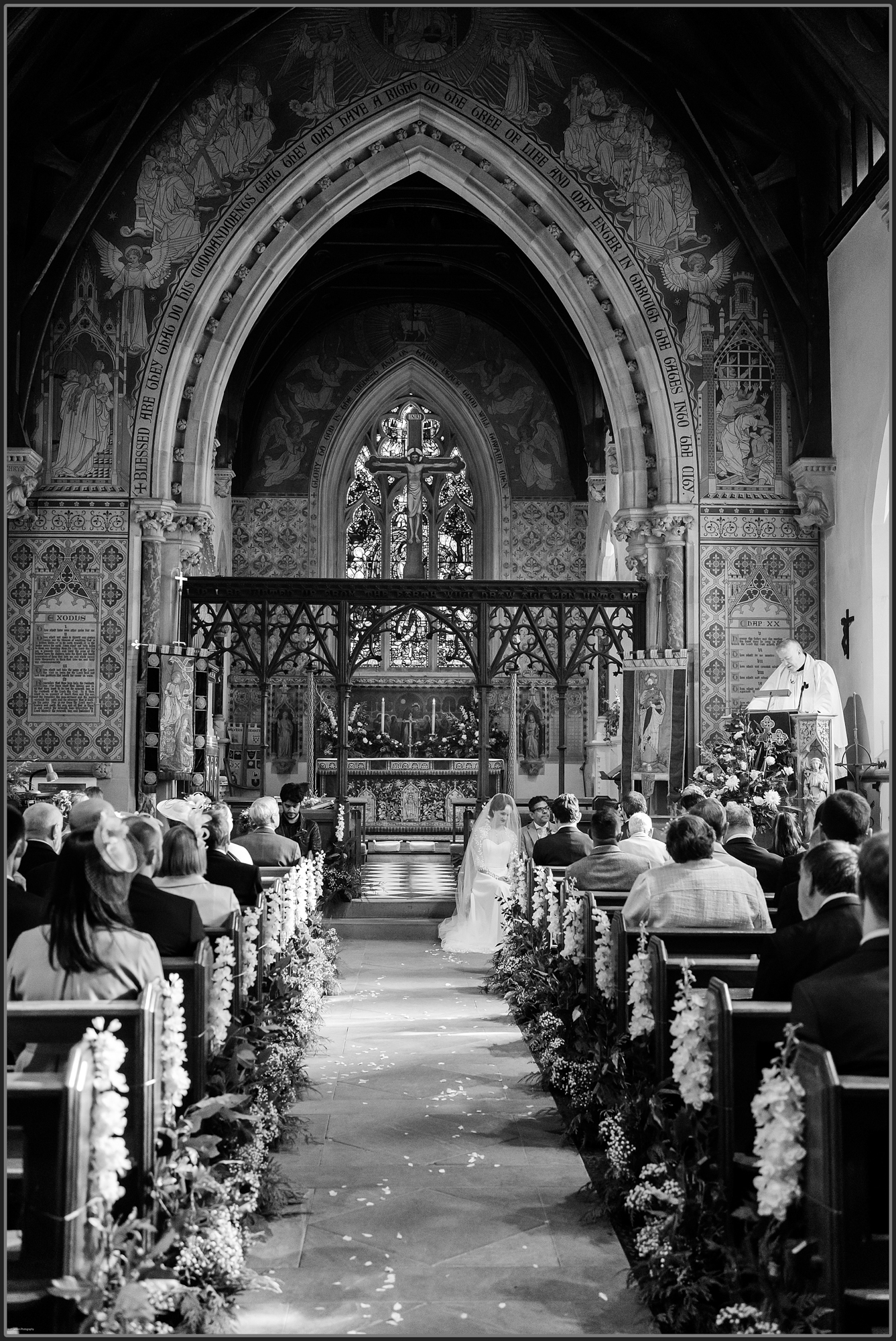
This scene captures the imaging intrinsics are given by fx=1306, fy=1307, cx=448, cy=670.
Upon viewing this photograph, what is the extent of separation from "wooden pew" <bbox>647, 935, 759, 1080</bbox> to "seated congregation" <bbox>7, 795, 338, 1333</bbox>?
160 cm

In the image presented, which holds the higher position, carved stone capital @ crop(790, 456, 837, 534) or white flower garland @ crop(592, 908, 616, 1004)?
carved stone capital @ crop(790, 456, 837, 534)

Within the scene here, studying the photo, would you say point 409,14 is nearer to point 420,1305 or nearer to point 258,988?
point 258,988

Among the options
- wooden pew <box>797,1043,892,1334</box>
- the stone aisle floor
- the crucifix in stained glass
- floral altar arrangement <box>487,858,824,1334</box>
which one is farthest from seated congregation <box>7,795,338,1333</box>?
the crucifix in stained glass

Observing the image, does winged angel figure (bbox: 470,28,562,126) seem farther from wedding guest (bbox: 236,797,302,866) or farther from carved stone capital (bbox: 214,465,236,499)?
wedding guest (bbox: 236,797,302,866)

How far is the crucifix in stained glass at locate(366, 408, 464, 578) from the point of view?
76.2 ft

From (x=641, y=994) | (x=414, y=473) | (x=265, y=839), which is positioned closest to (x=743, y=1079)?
(x=641, y=994)

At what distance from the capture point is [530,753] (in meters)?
21.9

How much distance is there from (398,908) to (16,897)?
8.72 meters

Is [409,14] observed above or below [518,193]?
above

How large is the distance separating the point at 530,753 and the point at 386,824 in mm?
2705

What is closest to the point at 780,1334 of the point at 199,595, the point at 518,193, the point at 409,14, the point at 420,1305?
the point at 420,1305

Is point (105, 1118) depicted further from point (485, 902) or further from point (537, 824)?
point (485, 902)

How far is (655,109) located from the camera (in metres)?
14.7

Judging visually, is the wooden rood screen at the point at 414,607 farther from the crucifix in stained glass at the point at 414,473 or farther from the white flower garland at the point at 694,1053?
the white flower garland at the point at 694,1053
